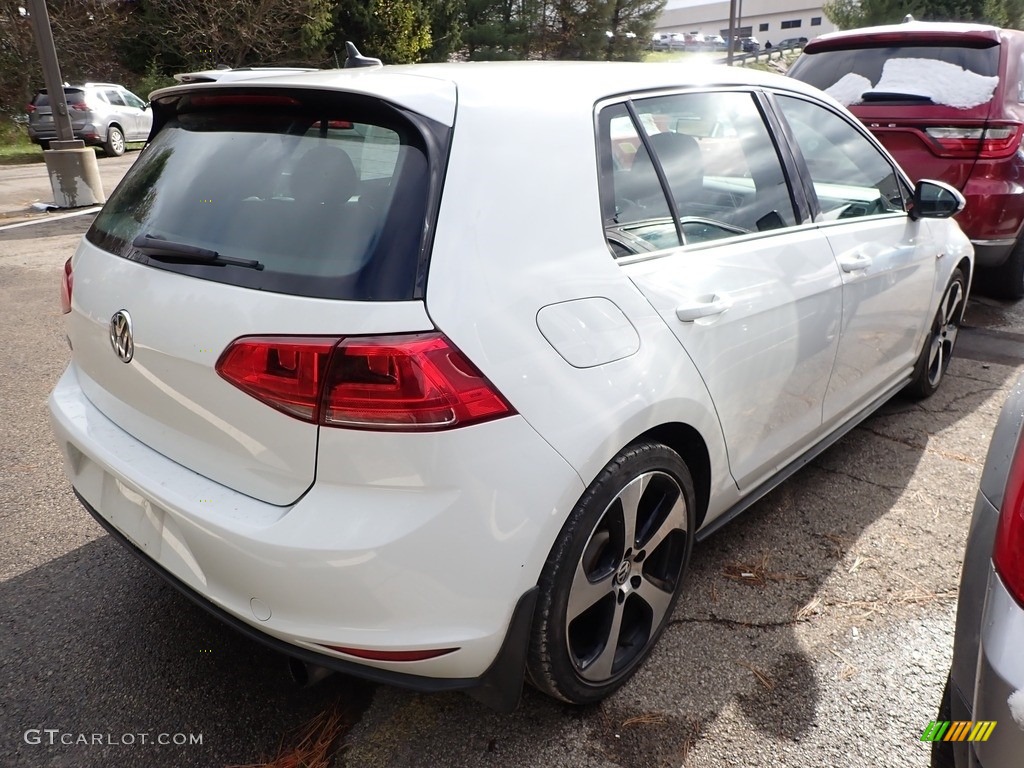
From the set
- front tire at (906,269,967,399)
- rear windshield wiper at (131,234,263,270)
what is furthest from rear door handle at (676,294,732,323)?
front tire at (906,269,967,399)

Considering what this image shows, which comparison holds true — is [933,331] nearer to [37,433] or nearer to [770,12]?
[37,433]

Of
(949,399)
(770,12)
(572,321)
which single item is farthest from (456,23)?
Answer: (770,12)

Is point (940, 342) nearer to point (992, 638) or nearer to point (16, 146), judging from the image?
point (992, 638)

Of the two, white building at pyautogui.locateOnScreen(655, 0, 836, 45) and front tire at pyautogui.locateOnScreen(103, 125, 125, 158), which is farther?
white building at pyautogui.locateOnScreen(655, 0, 836, 45)

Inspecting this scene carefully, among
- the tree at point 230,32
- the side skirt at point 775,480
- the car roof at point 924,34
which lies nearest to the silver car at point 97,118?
the tree at point 230,32

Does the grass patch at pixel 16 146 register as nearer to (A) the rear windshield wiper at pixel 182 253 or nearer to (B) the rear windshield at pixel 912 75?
(B) the rear windshield at pixel 912 75

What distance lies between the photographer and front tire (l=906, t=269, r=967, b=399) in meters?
3.95

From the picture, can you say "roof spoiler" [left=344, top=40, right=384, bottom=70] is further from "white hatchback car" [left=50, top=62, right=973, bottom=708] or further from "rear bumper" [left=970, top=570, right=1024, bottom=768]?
"rear bumper" [left=970, top=570, right=1024, bottom=768]

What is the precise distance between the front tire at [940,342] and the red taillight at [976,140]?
1.34 meters

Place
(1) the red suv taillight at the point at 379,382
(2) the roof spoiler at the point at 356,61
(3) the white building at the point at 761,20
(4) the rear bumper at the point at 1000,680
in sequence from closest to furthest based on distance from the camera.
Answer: (4) the rear bumper at the point at 1000,680
(1) the red suv taillight at the point at 379,382
(2) the roof spoiler at the point at 356,61
(3) the white building at the point at 761,20

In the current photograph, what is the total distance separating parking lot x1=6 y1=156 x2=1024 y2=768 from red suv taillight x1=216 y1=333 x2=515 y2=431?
316 millimetres

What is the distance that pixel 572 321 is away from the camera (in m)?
1.85

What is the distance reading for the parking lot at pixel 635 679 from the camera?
204cm

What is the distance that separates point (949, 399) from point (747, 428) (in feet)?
7.86
